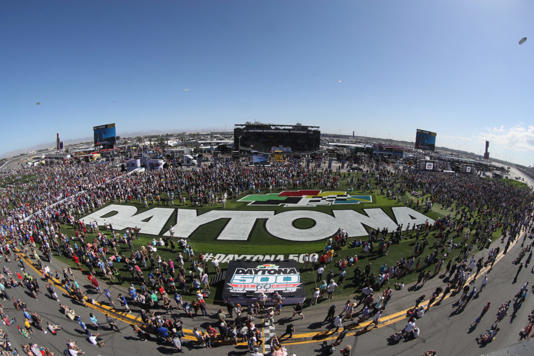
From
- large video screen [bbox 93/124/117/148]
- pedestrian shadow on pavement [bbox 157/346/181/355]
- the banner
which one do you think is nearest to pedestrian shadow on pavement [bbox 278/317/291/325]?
the banner

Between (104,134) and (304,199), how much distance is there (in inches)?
3085

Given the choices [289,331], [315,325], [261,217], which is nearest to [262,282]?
[289,331]

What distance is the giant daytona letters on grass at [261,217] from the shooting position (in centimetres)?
2302

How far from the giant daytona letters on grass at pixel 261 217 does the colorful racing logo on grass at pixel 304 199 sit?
3.40m

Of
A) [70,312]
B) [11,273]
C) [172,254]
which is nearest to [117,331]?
[70,312]

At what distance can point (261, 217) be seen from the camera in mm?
27062

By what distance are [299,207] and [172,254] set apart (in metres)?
16.6

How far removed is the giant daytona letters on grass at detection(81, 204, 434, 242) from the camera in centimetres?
2302

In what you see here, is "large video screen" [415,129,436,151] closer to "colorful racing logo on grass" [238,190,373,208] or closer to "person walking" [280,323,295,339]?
"colorful racing logo on grass" [238,190,373,208]

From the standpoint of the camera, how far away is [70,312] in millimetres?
13391

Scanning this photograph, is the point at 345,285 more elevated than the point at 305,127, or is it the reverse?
the point at 305,127

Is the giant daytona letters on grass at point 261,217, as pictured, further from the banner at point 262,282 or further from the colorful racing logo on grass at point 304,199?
the banner at point 262,282

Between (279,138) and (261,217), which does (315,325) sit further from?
(279,138)

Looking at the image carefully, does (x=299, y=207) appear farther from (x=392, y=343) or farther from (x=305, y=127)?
(x=305, y=127)
